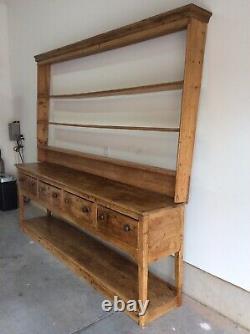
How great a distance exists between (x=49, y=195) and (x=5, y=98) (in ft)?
7.76

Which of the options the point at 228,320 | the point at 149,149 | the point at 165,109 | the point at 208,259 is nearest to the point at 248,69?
the point at 165,109

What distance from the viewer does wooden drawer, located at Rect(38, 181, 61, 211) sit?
107 inches

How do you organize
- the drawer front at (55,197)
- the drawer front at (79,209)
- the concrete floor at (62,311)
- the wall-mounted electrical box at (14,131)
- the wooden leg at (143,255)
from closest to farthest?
the wooden leg at (143,255) → the concrete floor at (62,311) → the drawer front at (79,209) → the drawer front at (55,197) → the wall-mounted electrical box at (14,131)

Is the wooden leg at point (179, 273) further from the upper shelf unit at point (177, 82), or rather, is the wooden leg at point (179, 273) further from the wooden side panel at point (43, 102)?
the wooden side panel at point (43, 102)

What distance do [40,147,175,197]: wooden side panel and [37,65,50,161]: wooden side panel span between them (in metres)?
0.20

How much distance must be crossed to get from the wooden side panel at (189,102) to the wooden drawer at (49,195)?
114 cm

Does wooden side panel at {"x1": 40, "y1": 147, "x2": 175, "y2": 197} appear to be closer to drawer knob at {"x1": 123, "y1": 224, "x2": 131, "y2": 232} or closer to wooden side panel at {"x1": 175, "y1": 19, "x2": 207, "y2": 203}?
wooden side panel at {"x1": 175, "y1": 19, "x2": 207, "y2": 203}

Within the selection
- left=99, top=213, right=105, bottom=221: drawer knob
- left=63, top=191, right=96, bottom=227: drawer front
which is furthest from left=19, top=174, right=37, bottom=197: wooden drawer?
left=99, top=213, right=105, bottom=221: drawer knob

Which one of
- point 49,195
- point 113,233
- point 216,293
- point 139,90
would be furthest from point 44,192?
point 216,293

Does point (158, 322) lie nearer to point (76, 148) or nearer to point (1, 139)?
point (76, 148)

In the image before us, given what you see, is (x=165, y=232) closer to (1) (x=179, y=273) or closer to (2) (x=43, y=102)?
(1) (x=179, y=273)

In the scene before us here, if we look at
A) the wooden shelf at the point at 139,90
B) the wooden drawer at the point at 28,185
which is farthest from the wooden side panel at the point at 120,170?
the wooden shelf at the point at 139,90

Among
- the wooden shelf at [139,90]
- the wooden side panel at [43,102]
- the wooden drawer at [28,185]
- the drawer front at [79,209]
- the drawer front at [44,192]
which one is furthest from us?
the wooden side panel at [43,102]

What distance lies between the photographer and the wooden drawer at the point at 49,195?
8.88 feet
